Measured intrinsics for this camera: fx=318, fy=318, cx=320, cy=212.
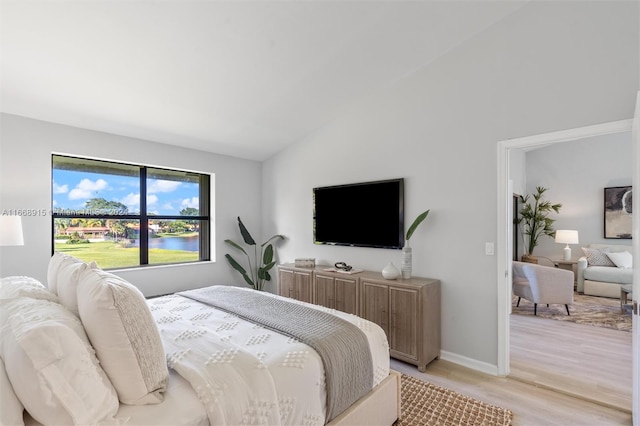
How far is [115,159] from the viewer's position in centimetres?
360

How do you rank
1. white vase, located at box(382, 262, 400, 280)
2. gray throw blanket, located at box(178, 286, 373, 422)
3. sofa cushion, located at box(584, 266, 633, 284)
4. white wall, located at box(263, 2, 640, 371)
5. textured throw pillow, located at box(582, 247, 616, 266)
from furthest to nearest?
1. textured throw pillow, located at box(582, 247, 616, 266)
2. sofa cushion, located at box(584, 266, 633, 284)
3. white vase, located at box(382, 262, 400, 280)
4. white wall, located at box(263, 2, 640, 371)
5. gray throw blanket, located at box(178, 286, 373, 422)

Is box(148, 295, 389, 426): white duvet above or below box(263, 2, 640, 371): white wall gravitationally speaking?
below

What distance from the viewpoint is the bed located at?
39.3 inches

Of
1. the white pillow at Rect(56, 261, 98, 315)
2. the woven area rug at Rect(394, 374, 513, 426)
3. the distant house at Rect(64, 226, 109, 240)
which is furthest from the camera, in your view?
the distant house at Rect(64, 226, 109, 240)

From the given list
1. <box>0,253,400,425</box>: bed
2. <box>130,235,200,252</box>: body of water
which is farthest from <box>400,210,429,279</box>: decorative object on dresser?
<box>130,235,200,252</box>: body of water

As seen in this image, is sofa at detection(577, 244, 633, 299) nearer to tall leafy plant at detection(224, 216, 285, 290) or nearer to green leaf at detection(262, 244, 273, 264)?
tall leafy plant at detection(224, 216, 285, 290)

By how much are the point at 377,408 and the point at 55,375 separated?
1.55 meters

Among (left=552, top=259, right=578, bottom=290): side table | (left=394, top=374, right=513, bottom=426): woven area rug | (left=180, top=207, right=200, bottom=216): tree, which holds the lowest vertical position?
(left=394, top=374, right=513, bottom=426): woven area rug

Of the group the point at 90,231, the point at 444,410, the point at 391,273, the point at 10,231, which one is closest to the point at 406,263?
the point at 391,273

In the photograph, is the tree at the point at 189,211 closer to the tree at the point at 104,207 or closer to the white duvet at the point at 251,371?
the tree at the point at 104,207

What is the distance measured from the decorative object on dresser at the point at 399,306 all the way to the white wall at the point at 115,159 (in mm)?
1878

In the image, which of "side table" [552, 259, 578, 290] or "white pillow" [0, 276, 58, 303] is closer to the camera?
"white pillow" [0, 276, 58, 303]

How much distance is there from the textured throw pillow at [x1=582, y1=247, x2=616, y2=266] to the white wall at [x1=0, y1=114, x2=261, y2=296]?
5.71 m

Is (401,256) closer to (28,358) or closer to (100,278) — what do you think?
(100,278)
